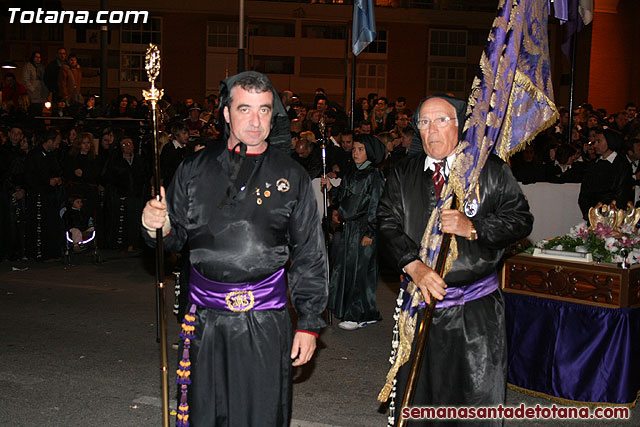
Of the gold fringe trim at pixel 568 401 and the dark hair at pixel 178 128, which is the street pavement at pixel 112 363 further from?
the dark hair at pixel 178 128

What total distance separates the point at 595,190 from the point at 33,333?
7.32 meters

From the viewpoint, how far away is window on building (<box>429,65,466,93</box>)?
4222cm

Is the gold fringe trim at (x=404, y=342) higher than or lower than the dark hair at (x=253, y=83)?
lower

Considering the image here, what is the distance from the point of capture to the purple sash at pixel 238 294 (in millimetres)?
3713

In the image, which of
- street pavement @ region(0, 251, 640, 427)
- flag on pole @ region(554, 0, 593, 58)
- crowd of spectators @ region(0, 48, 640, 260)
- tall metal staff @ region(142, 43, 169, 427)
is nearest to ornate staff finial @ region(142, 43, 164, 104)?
tall metal staff @ region(142, 43, 169, 427)

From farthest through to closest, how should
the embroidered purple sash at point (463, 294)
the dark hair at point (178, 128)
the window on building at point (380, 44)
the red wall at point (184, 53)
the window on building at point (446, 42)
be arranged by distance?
the window on building at point (380, 44), the window on building at point (446, 42), the red wall at point (184, 53), the dark hair at point (178, 128), the embroidered purple sash at point (463, 294)

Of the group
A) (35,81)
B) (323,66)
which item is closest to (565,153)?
(35,81)

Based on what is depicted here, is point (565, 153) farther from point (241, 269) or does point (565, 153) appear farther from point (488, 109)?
point (241, 269)

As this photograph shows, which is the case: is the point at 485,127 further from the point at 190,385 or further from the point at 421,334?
the point at 190,385

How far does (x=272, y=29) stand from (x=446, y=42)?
924 centimetres

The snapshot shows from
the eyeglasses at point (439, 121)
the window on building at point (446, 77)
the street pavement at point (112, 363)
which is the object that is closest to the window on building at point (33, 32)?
the window on building at point (446, 77)

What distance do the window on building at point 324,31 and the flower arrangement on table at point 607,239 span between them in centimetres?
3627

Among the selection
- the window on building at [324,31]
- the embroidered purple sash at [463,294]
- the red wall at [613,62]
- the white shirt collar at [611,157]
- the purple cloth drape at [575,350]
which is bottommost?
the purple cloth drape at [575,350]

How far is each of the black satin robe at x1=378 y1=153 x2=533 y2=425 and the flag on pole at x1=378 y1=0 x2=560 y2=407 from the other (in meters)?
0.09
